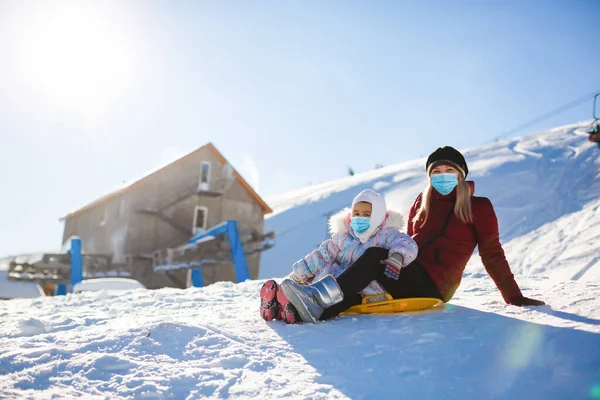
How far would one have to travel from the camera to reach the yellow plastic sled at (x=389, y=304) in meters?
3.30

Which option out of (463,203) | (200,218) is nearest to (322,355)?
(463,203)

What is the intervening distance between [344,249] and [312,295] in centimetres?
59

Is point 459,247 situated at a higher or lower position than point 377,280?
higher

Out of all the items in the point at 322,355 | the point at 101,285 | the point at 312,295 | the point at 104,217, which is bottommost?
the point at 101,285

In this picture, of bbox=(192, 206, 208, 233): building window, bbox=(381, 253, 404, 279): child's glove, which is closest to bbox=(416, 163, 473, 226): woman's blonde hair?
bbox=(381, 253, 404, 279): child's glove

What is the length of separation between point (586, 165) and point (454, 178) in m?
25.5

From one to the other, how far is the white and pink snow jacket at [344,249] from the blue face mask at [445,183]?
1.36ft

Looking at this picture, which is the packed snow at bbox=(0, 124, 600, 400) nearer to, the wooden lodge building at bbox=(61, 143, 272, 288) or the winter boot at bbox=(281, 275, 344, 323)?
the winter boot at bbox=(281, 275, 344, 323)

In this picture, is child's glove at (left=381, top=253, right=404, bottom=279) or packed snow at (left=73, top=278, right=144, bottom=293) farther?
packed snow at (left=73, top=278, right=144, bottom=293)

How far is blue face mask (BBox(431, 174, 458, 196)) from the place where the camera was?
3385 mm

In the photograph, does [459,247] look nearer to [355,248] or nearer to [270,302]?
[355,248]

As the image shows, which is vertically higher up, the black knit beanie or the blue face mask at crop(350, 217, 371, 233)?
the black knit beanie

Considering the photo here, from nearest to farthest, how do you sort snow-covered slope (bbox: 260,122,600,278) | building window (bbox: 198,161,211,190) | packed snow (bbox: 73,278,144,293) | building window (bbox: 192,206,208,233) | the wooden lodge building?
packed snow (bbox: 73,278,144,293)
snow-covered slope (bbox: 260,122,600,278)
the wooden lodge building
building window (bbox: 192,206,208,233)
building window (bbox: 198,161,211,190)

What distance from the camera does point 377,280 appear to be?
333cm
